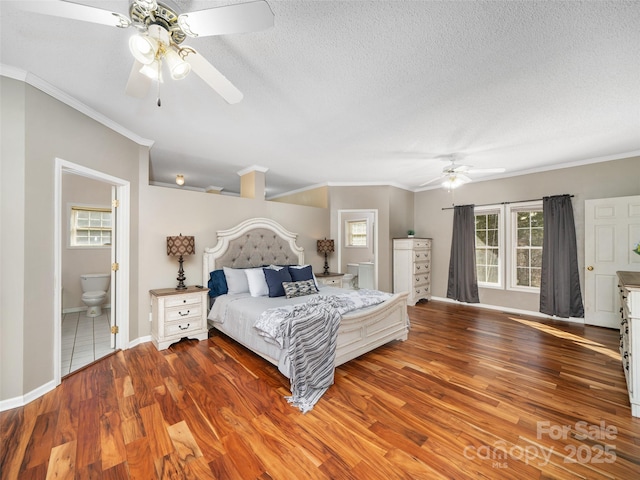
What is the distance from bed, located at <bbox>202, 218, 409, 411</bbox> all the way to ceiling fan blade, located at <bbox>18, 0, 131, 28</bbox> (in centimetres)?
236

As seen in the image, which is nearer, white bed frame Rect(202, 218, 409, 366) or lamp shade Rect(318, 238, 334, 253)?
white bed frame Rect(202, 218, 409, 366)

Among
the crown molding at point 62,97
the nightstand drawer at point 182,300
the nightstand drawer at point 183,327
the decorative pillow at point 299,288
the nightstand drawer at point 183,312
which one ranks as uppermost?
the crown molding at point 62,97

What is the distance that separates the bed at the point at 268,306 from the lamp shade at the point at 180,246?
0.37m

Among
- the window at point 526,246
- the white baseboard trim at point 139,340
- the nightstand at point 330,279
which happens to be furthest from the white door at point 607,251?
the white baseboard trim at point 139,340

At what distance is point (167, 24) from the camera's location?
53.4 inches

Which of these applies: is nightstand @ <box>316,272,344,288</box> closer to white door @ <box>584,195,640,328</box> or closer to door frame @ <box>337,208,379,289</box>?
door frame @ <box>337,208,379,289</box>

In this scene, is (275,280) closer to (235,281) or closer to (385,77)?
(235,281)

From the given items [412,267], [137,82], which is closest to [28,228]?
[137,82]

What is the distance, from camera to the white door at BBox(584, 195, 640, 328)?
360cm

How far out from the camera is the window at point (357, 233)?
6.67 metres

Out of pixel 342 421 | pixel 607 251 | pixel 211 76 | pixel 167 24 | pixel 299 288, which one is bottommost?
pixel 342 421

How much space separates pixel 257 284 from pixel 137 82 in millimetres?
2551

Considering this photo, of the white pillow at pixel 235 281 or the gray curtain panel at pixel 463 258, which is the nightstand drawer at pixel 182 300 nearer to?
the white pillow at pixel 235 281

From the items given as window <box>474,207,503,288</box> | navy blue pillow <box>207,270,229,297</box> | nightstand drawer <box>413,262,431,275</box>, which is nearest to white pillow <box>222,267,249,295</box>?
navy blue pillow <box>207,270,229,297</box>
